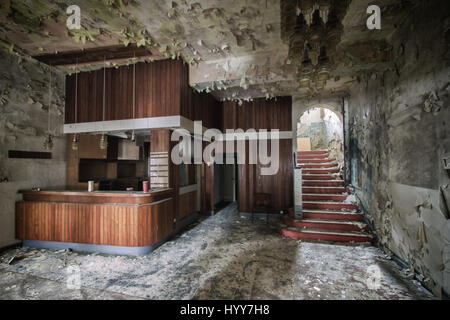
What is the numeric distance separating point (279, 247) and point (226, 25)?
14.0 feet

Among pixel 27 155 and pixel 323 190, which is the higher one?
pixel 27 155

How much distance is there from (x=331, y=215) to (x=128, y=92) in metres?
5.81

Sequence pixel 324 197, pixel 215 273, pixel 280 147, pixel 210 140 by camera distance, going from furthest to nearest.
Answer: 1. pixel 280 147
2. pixel 210 140
3. pixel 324 197
4. pixel 215 273

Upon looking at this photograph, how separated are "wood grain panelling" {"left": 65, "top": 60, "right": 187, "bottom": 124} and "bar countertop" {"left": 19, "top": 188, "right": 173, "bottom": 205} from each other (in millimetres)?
1768

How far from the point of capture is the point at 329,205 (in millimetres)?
5035

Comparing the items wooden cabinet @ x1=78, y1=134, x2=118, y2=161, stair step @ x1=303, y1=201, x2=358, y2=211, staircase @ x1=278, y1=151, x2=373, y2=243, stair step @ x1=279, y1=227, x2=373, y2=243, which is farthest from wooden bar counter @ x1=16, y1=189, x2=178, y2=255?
stair step @ x1=303, y1=201, x2=358, y2=211

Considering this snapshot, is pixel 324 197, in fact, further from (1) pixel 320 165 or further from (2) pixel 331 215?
(1) pixel 320 165

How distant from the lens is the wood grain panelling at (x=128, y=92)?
414 cm

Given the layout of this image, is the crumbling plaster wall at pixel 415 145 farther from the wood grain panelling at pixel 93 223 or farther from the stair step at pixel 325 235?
the wood grain panelling at pixel 93 223

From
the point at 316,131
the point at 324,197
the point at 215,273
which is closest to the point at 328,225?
the point at 324,197

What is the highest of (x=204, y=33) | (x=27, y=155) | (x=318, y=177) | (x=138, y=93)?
(x=204, y=33)

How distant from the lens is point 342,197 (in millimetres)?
5230

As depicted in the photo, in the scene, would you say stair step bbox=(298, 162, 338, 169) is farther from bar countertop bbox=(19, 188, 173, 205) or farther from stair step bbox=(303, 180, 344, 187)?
bar countertop bbox=(19, 188, 173, 205)

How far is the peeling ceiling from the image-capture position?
108 inches
